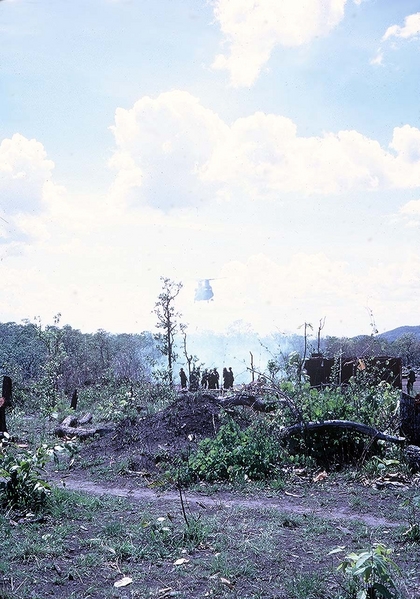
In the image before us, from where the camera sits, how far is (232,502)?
22.8ft

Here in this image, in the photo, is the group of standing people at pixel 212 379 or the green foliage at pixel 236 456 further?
the group of standing people at pixel 212 379

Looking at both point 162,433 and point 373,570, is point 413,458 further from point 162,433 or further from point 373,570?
point 373,570

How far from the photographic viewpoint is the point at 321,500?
691 centimetres

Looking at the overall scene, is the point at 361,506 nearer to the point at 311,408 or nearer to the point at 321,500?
the point at 321,500

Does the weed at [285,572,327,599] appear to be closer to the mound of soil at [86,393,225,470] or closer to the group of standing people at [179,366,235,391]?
the mound of soil at [86,393,225,470]

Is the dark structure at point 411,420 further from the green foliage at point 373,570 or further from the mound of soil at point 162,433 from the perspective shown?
the green foliage at point 373,570

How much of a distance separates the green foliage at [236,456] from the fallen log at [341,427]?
37 centimetres

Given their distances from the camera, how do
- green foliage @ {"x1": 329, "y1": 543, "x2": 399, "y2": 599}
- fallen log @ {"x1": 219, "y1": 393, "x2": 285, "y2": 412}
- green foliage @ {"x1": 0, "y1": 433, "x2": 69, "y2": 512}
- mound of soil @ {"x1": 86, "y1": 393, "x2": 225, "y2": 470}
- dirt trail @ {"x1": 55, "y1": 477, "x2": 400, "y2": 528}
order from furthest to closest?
1. fallen log @ {"x1": 219, "y1": 393, "x2": 285, "y2": 412}
2. mound of soil @ {"x1": 86, "y1": 393, "x2": 225, "y2": 470}
3. dirt trail @ {"x1": 55, "y1": 477, "x2": 400, "y2": 528}
4. green foliage @ {"x1": 0, "y1": 433, "x2": 69, "y2": 512}
5. green foliage @ {"x1": 329, "y1": 543, "x2": 399, "y2": 599}

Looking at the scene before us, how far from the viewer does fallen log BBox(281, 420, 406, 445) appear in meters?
8.53

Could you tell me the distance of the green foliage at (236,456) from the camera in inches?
320

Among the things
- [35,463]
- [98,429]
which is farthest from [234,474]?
[98,429]

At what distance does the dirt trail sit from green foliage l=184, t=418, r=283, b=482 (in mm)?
715

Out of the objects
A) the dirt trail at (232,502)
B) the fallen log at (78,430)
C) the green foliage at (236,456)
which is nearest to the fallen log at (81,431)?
the fallen log at (78,430)

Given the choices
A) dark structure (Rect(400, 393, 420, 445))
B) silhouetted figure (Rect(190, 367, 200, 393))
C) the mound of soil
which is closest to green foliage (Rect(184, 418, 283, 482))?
the mound of soil
